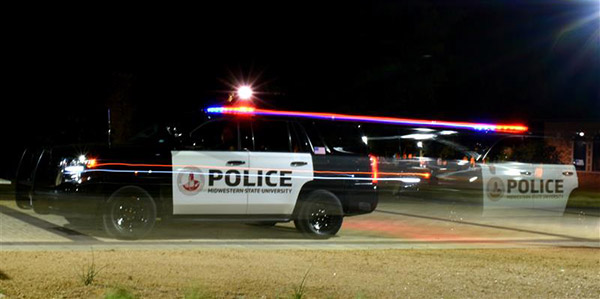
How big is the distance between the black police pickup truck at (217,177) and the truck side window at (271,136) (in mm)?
15

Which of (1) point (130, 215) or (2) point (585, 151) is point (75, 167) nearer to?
(1) point (130, 215)

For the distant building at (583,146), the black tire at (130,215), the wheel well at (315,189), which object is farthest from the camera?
the distant building at (583,146)

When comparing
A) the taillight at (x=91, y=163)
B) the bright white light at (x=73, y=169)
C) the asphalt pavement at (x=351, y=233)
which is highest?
the taillight at (x=91, y=163)

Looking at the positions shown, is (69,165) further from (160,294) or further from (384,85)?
(384,85)

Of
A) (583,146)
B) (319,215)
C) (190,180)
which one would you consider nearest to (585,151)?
(583,146)

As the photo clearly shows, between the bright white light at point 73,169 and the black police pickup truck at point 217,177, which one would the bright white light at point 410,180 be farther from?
the bright white light at point 73,169

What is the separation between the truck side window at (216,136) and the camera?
11289 mm

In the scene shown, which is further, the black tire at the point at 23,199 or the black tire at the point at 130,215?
the black tire at the point at 23,199

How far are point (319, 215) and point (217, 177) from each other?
1.82 meters

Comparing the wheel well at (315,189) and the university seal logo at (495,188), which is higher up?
the wheel well at (315,189)

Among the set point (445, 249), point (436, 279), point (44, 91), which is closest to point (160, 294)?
point (436, 279)

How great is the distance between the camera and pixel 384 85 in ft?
107

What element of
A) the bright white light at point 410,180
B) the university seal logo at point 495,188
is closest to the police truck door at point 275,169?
the university seal logo at point 495,188

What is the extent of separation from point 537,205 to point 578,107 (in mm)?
18355
